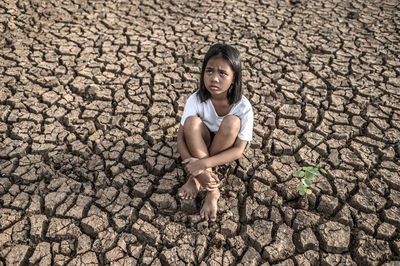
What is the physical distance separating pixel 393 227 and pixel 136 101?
238 centimetres

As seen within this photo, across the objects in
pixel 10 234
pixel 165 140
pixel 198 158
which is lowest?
pixel 10 234

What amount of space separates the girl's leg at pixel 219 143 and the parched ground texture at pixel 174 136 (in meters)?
0.08

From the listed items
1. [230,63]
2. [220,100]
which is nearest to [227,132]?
[220,100]

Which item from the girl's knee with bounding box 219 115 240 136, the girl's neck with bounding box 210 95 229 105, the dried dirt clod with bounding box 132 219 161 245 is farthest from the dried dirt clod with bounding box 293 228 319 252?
the girl's neck with bounding box 210 95 229 105

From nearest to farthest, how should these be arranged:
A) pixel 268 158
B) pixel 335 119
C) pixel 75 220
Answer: pixel 75 220 → pixel 268 158 → pixel 335 119

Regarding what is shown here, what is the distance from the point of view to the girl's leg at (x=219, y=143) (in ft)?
7.55

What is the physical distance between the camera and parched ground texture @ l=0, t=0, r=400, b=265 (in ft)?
7.32

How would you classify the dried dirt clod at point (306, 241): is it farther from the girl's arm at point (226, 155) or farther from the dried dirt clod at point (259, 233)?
the girl's arm at point (226, 155)

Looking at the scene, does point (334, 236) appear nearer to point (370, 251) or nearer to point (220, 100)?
point (370, 251)

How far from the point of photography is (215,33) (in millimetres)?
4551

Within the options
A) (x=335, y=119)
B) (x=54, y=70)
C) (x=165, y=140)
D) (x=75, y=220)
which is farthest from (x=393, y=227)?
(x=54, y=70)

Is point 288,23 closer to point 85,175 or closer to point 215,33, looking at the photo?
point 215,33

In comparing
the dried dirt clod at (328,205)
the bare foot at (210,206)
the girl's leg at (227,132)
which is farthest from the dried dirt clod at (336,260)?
the girl's leg at (227,132)

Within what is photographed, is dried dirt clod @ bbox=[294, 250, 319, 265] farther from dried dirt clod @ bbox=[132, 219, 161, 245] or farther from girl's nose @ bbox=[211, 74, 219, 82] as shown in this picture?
girl's nose @ bbox=[211, 74, 219, 82]
